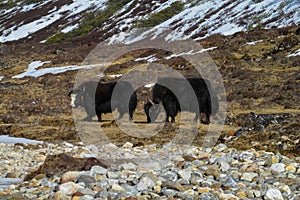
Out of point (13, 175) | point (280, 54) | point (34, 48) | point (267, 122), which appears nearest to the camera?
point (13, 175)

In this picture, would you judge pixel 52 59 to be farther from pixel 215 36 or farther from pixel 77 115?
pixel 77 115

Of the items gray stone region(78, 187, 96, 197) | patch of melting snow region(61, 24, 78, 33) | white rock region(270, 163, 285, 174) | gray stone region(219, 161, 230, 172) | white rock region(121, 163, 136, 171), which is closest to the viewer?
gray stone region(78, 187, 96, 197)

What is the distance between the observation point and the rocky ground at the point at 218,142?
6.32m

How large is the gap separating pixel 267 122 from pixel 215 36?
3489 centimetres

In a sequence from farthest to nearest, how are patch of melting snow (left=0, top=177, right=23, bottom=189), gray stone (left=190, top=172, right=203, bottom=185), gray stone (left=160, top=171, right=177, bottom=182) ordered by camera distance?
patch of melting snow (left=0, top=177, right=23, bottom=189), gray stone (left=160, top=171, right=177, bottom=182), gray stone (left=190, top=172, right=203, bottom=185)

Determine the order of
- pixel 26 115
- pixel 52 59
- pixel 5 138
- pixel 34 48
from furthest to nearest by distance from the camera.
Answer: pixel 34 48, pixel 52 59, pixel 26 115, pixel 5 138

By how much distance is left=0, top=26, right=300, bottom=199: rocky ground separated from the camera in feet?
20.7

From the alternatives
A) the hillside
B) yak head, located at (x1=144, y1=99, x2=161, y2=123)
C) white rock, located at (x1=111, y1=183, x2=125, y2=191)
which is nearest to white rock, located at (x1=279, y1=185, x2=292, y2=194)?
white rock, located at (x1=111, y1=183, x2=125, y2=191)

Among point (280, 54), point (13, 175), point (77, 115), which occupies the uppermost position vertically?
point (13, 175)

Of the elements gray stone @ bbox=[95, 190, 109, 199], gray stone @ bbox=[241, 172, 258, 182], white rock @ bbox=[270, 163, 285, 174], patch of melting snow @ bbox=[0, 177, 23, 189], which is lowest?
white rock @ bbox=[270, 163, 285, 174]

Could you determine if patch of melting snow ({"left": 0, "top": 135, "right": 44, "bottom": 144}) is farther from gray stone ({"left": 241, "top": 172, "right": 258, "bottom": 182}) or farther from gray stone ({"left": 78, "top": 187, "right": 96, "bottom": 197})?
gray stone ({"left": 241, "top": 172, "right": 258, "bottom": 182})

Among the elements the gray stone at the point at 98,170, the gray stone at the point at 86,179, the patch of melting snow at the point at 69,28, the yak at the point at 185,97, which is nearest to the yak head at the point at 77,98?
the yak at the point at 185,97

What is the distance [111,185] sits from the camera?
251 inches

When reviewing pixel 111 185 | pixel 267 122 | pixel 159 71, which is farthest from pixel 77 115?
pixel 159 71
